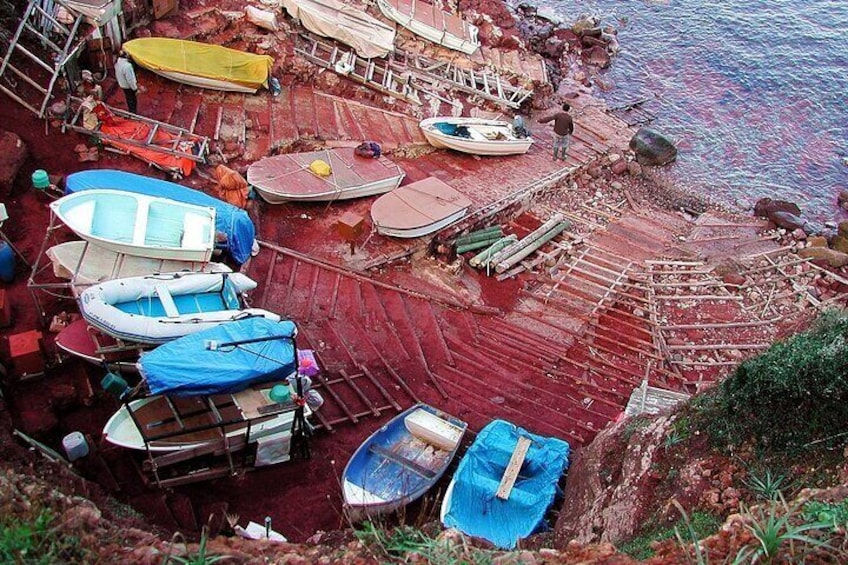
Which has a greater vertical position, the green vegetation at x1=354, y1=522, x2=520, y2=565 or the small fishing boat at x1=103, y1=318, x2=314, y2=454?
the green vegetation at x1=354, y1=522, x2=520, y2=565

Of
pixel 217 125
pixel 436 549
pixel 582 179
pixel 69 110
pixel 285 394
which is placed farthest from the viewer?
pixel 582 179

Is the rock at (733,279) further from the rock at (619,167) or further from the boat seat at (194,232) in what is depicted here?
the boat seat at (194,232)

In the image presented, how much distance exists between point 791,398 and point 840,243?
16382 millimetres

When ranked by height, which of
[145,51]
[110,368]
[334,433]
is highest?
[145,51]

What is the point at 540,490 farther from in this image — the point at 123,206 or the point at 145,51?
the point at 145,51

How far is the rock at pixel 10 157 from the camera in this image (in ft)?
48.0

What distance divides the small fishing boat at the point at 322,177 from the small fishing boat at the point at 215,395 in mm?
5838

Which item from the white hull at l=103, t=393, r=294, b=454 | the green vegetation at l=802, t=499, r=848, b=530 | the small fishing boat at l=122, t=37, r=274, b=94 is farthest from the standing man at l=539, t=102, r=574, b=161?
the green vegetation at l=802, t=499, r=848, b=530

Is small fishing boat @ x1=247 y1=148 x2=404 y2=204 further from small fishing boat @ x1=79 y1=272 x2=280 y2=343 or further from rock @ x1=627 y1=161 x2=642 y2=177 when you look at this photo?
rock @ x1=627 y1=161 x2=642 y2=177

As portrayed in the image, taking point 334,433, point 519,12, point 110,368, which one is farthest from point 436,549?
point 519,12

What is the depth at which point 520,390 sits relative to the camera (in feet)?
47.4

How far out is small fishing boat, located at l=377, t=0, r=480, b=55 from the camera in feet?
80.7

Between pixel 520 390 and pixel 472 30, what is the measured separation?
1643 cm

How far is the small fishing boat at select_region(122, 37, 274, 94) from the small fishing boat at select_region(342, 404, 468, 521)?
477 inches
